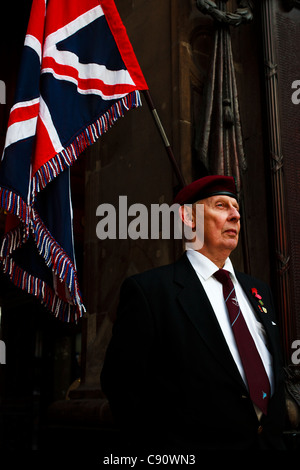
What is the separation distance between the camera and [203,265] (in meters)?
2.31

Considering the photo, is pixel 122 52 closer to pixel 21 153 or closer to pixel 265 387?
pixel 21 153

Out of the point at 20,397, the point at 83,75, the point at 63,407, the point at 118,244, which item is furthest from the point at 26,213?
the point at 20,397

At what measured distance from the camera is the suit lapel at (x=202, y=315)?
2029 mm

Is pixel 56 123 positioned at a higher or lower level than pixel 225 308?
higher

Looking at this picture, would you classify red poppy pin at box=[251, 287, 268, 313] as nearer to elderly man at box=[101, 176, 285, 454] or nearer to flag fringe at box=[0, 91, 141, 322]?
elderly man at box=[101, 176, 285, 454]

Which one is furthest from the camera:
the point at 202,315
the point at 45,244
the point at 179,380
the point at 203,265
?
the point at 45,244

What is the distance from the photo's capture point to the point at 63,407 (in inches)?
176

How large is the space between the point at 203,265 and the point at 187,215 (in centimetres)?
29

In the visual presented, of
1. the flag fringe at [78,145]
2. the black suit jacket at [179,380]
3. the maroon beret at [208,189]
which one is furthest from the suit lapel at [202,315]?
the flag fringe at [78,145]

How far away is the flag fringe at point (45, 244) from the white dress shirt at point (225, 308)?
1008 millimetres

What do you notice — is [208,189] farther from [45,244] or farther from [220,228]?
[45,244]

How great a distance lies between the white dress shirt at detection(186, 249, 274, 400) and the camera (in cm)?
214

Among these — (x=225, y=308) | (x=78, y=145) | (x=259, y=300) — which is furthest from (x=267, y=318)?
(x=78, y=145)

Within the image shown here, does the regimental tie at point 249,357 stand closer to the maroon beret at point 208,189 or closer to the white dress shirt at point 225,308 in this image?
the white dress shirt at point 225,308
